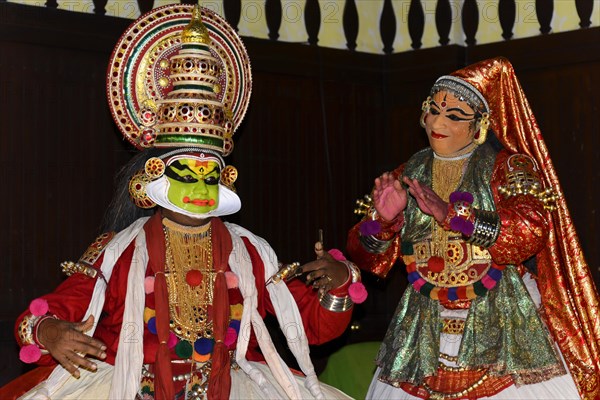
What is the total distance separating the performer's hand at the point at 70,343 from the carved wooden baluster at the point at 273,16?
242 centimetres

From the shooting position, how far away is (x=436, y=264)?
4992 millimetres

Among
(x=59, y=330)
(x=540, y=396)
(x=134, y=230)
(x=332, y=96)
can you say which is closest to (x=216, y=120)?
(x=134, y=230)

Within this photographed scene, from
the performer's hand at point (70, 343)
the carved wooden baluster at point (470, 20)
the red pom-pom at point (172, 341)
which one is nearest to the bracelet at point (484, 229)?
the red pom-pom at point (172, 341)

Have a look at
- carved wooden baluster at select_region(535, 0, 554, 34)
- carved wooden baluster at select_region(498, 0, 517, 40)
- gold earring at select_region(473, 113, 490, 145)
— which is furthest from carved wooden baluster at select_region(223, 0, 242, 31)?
gold earring at select_region(473, 113, 490, 145)

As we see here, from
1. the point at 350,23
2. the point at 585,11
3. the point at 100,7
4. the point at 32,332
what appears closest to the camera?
the point at 32,332

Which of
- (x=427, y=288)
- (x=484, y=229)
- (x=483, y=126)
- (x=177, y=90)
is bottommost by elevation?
(x=427, y=288)

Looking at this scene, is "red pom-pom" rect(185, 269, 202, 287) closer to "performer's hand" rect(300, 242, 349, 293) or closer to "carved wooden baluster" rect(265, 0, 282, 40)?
"performer's hand" rect(300, 242, 349, 293)

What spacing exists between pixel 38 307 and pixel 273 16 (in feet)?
8.07

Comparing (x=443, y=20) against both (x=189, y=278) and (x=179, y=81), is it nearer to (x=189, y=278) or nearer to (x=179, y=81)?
(x=179, y=81)

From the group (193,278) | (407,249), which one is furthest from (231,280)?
(407,249)

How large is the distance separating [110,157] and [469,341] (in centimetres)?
187

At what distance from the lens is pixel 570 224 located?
5.11m

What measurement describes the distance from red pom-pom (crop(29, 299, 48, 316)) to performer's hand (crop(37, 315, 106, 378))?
0.20 ft

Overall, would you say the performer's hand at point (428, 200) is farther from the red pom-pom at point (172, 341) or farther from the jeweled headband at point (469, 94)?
the red pom-pom at point (172, 341)
